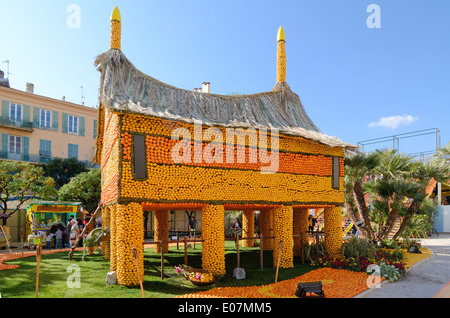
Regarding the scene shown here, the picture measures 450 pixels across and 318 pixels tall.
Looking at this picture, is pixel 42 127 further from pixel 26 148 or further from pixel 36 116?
pixel 26 148

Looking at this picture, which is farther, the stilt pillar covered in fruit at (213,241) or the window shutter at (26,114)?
the window shutter at (26,114)

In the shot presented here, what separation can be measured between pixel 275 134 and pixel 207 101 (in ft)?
10.5

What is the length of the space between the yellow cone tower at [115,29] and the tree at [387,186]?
1187cm

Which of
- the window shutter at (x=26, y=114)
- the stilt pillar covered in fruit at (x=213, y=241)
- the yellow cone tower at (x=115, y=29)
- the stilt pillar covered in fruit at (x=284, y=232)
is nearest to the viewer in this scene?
the stilt pillar covered in fruit at (x=213, y=241)

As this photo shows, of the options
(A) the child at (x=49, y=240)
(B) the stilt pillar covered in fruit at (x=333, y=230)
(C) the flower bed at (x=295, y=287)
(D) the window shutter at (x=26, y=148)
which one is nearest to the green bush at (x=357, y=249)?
(B) the stilt pillar covered in fruit at (x=333, y=230)

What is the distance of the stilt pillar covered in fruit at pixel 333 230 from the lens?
49.4 ft

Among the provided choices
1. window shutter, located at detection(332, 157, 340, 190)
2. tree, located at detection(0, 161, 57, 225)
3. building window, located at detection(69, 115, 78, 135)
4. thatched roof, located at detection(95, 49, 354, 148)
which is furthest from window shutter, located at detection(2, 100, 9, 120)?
window shutter, located at detection(332, 157, 340, 190)

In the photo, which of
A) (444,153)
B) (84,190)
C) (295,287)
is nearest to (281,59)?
(295,287)

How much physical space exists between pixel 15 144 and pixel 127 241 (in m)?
27.2

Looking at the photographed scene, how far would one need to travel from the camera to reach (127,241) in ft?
34.1

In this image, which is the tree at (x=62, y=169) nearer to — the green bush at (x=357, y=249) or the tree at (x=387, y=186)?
the tree at (x=387, y=186)

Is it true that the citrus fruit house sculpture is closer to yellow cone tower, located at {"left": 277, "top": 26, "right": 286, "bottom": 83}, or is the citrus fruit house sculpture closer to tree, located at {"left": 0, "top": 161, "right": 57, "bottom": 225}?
yellow cone tower, located at {"left": 277, "top": 26, "right": 286, "bottom": 83}

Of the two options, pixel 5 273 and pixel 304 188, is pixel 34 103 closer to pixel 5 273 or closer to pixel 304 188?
pixel 5 273

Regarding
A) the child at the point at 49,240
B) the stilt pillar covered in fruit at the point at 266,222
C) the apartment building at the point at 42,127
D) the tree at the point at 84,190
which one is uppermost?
the apartment building at the point at 42,127
